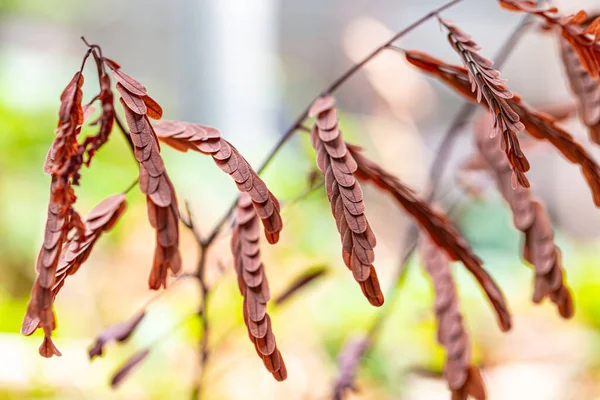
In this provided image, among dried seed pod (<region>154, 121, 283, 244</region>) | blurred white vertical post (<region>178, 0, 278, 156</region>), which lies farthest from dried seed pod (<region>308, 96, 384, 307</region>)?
blurred white vertical post (<region>178, 0, 278, 156</region>)

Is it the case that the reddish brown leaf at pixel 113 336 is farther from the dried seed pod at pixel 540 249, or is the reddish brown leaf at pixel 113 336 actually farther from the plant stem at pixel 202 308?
the dried seed pod at pixel 540 249

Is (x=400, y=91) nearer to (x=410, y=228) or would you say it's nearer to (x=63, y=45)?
(x=410, y=228)

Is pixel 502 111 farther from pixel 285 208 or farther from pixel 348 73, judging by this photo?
pixel 285 208

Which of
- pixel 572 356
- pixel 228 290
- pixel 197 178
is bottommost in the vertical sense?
pixel 197 178

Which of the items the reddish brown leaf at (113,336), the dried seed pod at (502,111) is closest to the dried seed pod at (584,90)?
the dried seed pod at (502,111)

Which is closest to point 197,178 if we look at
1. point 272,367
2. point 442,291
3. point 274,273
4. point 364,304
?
point 274,273

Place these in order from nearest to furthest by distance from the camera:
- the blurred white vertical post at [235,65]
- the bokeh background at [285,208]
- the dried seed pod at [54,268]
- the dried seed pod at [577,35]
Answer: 1. the dried seed pod at [54,268]
2. the dried seed pod at [577,35]
3. the bokeh background at [285,208]
4. the blurred white vertical post at [235,65]
